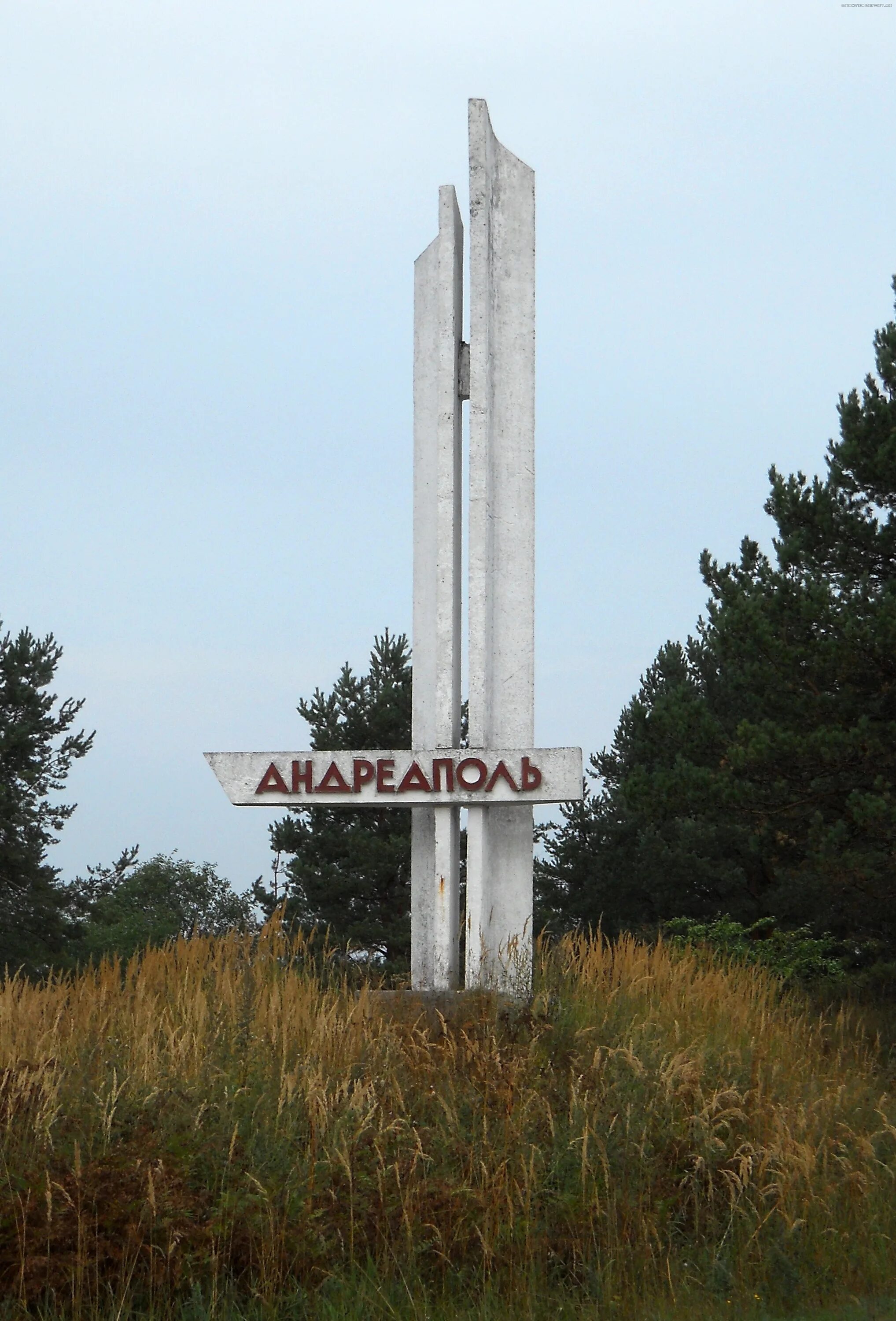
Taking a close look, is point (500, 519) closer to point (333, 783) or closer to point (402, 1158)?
point (333, 783)

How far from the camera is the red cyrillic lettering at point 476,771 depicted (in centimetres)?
1123

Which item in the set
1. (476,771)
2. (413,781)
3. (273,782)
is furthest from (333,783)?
(476,771)

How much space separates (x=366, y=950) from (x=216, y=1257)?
2024 centimetres

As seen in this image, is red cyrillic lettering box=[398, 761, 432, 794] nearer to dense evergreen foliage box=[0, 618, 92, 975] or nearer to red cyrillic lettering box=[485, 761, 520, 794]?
red cyrillic lettering box=[485, 761, 520, 794]

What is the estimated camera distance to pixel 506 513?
38.5 feet

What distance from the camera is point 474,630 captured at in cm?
1139

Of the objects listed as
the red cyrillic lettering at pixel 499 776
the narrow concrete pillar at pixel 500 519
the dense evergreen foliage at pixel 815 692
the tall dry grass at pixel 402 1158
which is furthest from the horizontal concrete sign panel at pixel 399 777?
the dense evergreen foliage at pixel 815 692

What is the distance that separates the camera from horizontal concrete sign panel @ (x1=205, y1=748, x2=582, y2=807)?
11133 millimetres

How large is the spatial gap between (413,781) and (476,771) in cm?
51

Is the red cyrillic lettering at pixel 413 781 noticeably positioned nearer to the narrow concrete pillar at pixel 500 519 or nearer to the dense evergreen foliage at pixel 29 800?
the narrow concrete pillar at pixel 500 519

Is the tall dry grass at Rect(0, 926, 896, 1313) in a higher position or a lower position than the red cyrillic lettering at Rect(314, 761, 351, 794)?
lower

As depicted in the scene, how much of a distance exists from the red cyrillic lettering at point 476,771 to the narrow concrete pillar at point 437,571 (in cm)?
30

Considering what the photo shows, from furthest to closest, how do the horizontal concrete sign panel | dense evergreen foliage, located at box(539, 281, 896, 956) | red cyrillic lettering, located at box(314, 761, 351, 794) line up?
dense evergreen foliage, located at box(539, 281, 896, 956), red cyrillic lettering, located at box(314, 761, 351, 794), the horizontal concrete sign panel

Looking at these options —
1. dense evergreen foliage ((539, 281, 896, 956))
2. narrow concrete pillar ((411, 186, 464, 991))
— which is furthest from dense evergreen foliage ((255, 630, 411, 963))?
narrow concrete pillar ((411, 186, 464, 991))
